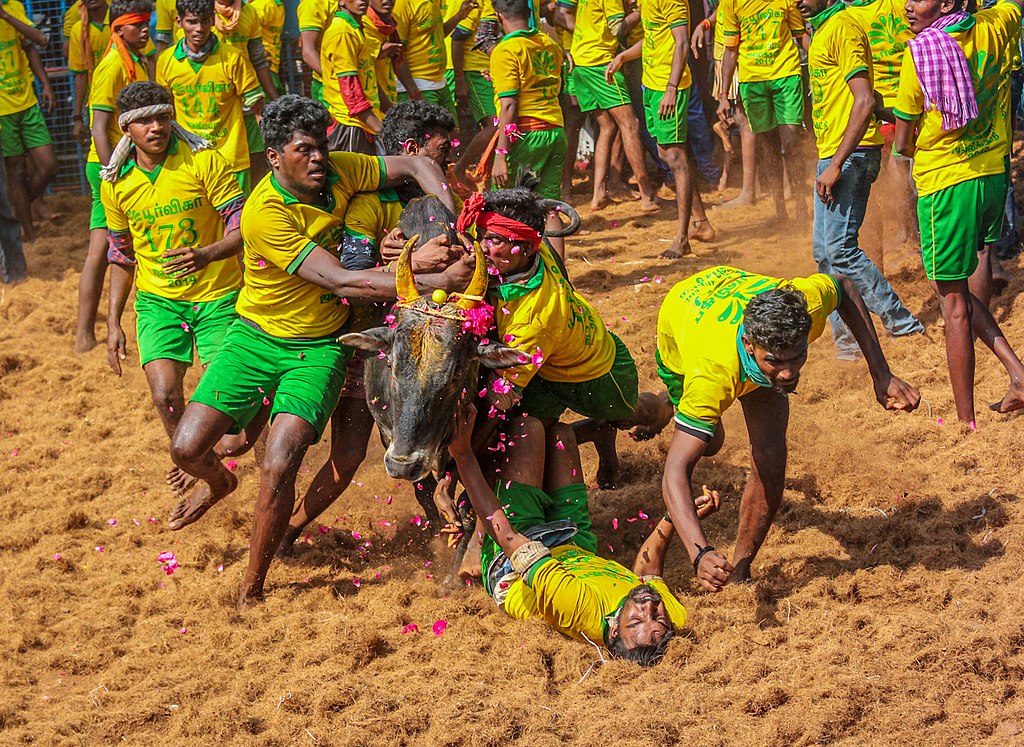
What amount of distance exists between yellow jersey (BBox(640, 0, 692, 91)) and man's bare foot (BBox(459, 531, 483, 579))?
5139mm

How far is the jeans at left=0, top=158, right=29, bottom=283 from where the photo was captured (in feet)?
35.8

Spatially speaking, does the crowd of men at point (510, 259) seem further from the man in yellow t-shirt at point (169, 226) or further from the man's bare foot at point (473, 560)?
the man's bare foot at point (473, 560)

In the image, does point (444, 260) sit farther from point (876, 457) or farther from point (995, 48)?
point (995, 48)

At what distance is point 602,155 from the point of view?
1177 cm

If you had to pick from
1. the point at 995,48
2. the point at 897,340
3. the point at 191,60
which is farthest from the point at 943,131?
the point at 191,60

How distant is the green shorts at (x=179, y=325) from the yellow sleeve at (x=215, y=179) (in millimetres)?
492

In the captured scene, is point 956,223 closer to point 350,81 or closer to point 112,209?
point 350,81

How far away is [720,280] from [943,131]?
2.09 meters

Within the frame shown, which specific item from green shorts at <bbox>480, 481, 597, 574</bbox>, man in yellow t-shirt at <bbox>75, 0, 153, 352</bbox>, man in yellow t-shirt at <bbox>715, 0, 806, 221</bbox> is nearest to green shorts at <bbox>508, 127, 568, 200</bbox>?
man in yellow t-shirt at <bbox>715, 0, 806, 221</bbox>

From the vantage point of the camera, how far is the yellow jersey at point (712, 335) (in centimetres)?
504

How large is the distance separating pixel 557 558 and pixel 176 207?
2.84m

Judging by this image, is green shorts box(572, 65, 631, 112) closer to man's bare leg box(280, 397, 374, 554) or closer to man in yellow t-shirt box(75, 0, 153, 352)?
man in yellow t-shirt box(75, 0, 153, 352)

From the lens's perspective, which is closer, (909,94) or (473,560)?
(473,560)

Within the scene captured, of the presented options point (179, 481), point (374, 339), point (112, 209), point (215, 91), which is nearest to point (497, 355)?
point (374, 339)
